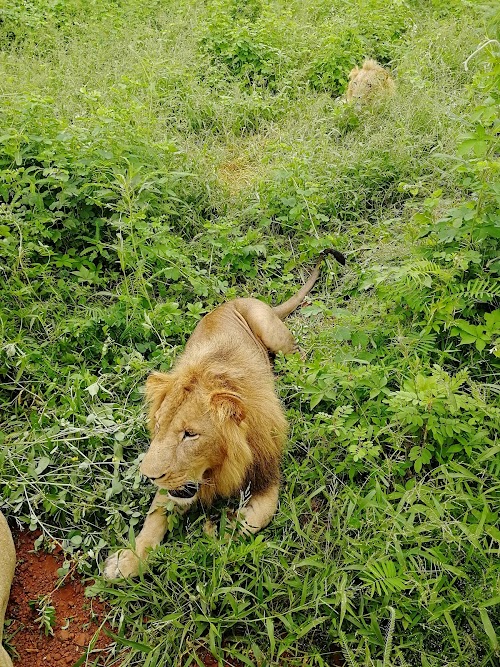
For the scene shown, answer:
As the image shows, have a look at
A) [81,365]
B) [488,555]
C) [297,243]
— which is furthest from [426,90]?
[488,555]

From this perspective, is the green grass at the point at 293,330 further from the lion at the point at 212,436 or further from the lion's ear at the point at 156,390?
the lion's ear at the point at 156,390

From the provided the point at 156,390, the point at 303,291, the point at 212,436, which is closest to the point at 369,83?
the point at 303,291

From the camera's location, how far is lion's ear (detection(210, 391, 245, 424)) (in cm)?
263

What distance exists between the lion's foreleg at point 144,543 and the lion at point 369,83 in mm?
4415

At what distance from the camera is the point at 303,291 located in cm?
419

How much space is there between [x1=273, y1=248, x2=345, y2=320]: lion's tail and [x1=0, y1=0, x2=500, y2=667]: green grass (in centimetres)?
11

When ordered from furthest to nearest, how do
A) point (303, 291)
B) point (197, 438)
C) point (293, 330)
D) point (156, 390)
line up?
point (303, 291) < point (293, 330) < point (156, 390) < point (197, 438)

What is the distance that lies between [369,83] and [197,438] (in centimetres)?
466

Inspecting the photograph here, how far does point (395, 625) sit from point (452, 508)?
521mm

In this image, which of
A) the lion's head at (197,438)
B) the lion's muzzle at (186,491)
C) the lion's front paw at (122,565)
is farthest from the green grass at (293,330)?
the lion's head at (197,438)

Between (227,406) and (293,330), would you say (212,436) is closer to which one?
(227,406)

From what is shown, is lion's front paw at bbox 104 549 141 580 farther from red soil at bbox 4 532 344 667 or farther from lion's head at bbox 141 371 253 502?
lion's head at bbox 141 371 253 502

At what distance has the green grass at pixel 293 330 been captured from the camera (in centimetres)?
254

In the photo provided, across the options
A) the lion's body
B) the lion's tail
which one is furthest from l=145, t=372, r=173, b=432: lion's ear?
the lion's tail
